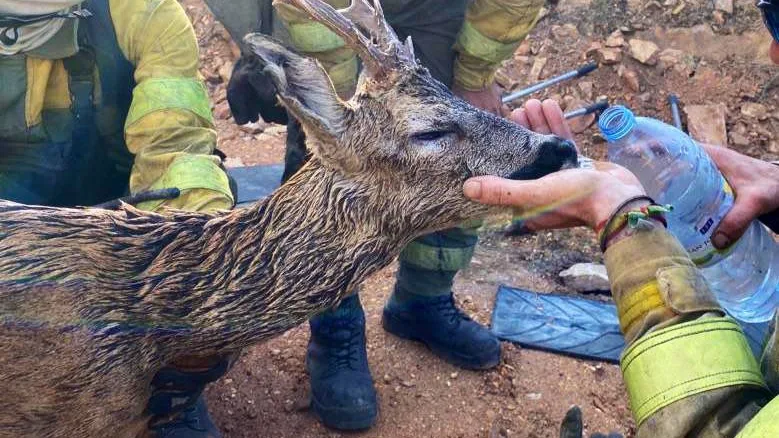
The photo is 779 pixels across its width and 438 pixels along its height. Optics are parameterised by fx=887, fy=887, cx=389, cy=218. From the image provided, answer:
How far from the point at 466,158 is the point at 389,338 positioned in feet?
6.72

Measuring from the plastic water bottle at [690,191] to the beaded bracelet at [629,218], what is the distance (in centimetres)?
86

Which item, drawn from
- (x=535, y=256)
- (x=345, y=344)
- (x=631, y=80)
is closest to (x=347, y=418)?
(x=345, y=344)

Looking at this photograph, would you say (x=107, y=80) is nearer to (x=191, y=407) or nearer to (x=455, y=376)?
(x=191, y=407)

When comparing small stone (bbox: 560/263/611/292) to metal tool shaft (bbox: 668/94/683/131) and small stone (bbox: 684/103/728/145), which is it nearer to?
metal tool shaft (bbox: 668/94/683/131)

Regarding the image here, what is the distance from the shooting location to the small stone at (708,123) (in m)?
7.00

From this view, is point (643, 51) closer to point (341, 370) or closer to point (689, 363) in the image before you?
point (341, 370)

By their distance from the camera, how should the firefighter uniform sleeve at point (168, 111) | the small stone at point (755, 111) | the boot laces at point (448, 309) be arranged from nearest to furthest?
the firefighter uniform sleeve at point (168, 111) < the boot laces at point (448, 309) < the small stone at point (755, 111)

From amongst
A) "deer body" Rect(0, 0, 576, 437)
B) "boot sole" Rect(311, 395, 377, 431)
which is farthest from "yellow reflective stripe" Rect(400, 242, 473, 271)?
"deer body" Rect(0, 0, 576, 437)

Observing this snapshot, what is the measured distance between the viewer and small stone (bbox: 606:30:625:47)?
7.64 metres

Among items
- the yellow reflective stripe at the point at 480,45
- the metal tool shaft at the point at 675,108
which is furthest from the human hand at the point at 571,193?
the metal tool shaft at the point at 675,108

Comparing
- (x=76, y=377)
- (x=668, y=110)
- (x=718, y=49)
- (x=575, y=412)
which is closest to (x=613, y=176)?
(x=575, y=412)

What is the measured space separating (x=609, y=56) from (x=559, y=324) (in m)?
3.36

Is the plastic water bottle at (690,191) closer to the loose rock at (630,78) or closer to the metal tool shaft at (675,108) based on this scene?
the metal tool shaft at (675,108)

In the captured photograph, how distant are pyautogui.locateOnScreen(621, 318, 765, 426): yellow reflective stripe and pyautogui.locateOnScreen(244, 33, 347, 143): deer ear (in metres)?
1.19
